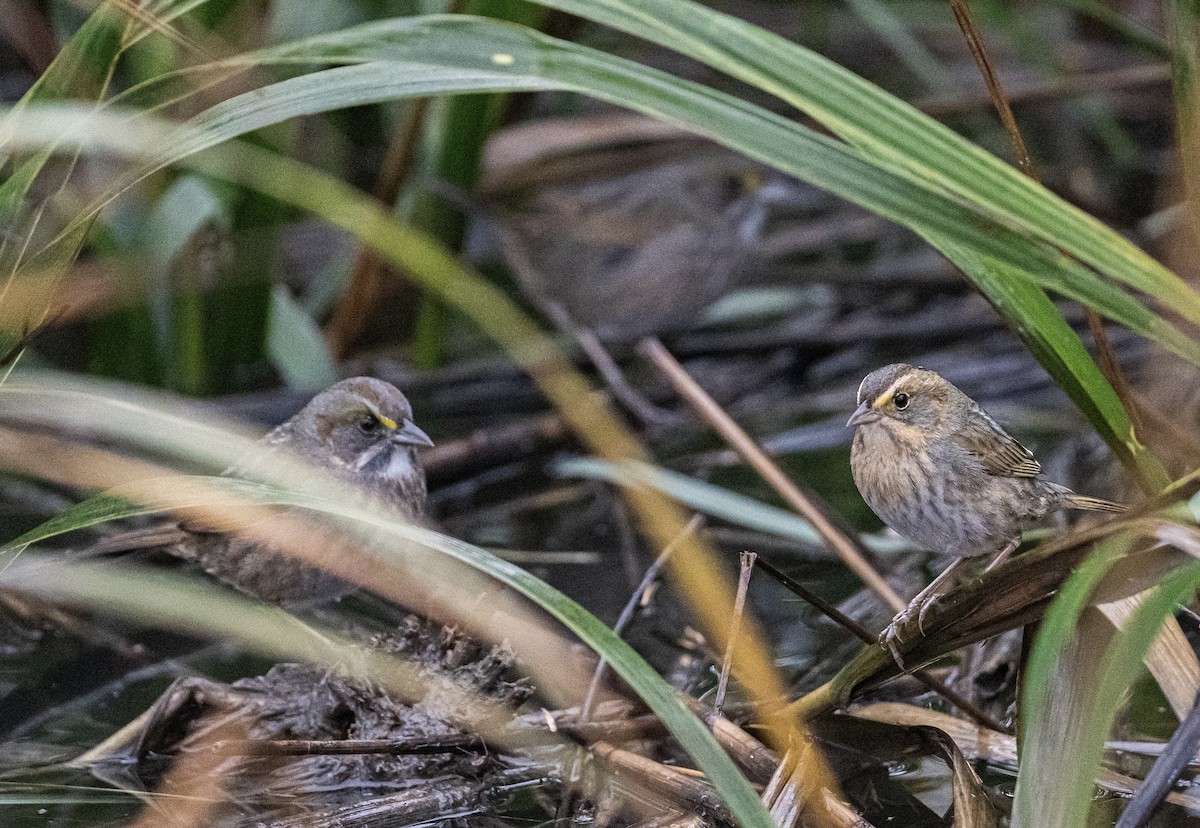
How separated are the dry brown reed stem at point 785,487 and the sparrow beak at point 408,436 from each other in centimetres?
93

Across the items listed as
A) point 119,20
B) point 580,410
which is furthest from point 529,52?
point 580,410

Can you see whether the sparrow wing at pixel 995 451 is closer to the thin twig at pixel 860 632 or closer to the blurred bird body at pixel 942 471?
the blurred bird body at pixel 942 471

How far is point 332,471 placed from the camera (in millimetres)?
3777

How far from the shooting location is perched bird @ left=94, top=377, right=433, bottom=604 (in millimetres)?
3686

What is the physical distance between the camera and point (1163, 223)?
246 inches

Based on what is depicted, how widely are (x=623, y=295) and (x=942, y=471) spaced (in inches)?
142

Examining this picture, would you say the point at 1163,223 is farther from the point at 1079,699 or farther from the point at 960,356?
the point at 1079,699

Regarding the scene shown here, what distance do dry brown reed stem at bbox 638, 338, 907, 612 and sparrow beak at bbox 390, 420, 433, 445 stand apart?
928 millimetres

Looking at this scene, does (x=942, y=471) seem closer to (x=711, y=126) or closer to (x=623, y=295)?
(x=711, y=126)

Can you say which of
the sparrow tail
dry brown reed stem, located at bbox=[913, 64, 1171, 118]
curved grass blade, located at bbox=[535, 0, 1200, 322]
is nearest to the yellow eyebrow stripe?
the sparrow tail

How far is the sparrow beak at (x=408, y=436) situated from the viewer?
379 centimetres

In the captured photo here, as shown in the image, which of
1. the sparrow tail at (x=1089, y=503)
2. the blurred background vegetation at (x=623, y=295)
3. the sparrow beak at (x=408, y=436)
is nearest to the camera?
the blurred background vegetation at (x=623, y=295)

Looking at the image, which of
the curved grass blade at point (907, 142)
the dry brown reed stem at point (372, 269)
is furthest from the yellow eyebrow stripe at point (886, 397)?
the dry brown reed stem at point (372, 269)

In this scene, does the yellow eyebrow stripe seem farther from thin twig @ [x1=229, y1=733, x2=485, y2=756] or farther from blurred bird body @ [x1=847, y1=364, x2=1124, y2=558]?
thin twig @ [x1=229, y1=733, x2=485, y2=756]
